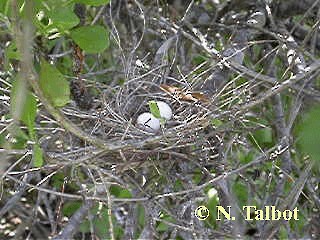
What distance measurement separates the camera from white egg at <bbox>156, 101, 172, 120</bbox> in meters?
0.92

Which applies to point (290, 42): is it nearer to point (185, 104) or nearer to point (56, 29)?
point (185, 104)

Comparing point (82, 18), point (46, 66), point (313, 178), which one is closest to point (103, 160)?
point (46, 66)

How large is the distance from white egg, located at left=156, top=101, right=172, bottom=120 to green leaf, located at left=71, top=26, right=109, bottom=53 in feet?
0.39

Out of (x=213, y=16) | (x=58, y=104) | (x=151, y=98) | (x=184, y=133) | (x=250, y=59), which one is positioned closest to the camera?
(x=58, y=104)

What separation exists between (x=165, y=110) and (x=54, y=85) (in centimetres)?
21

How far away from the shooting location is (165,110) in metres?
→ 0.93

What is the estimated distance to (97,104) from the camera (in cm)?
101

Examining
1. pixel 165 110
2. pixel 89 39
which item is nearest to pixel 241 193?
pixel 165 110

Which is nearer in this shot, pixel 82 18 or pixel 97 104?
pixel 97 104

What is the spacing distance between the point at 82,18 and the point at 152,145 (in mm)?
377

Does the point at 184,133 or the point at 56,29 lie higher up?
the point at 56,29
